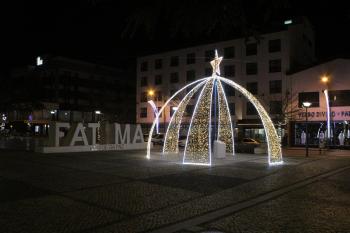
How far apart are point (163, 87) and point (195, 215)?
53079 mm

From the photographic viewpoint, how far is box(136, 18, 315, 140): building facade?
49.4 m

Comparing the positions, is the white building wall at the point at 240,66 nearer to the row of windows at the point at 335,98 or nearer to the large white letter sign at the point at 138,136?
the row of windows at the point at 335,98

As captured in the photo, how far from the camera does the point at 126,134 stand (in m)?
33.9

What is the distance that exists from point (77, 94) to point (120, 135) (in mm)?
47404

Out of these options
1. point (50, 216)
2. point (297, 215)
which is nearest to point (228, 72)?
point (297, 215)

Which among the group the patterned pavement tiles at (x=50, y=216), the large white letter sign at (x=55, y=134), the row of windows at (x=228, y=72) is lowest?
the patterned pavement tiles at (x=50, y=216)

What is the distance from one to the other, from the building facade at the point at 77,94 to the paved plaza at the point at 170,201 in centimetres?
5372

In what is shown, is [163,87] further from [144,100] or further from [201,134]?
[201,134]

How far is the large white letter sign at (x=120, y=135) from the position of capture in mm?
32891

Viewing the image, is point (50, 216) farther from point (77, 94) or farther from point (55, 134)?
point (77, 94)

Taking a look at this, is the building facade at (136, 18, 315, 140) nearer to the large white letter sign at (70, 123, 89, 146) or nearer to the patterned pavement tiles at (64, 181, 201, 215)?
the large white letter sign at (70, 123, 89, 146)

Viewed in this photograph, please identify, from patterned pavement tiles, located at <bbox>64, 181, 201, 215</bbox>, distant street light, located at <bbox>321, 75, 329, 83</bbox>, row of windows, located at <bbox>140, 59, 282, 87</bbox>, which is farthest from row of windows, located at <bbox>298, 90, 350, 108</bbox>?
patterned pavement tiles, located at <bbox>64, 181, 201, 215</bbox>

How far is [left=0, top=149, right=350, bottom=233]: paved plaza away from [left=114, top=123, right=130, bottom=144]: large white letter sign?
594 inches

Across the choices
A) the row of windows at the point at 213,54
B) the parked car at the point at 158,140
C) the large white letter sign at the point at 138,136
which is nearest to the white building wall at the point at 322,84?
the row of windows at the point at 213,54
